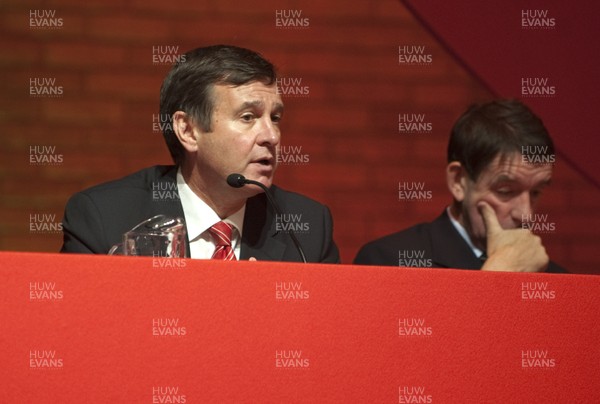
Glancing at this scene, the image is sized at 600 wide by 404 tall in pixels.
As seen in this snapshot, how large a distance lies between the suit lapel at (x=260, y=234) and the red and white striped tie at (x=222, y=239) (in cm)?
3

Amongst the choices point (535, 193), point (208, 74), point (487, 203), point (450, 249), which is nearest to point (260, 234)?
point (208, 74)

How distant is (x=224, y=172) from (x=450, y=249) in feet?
2.03

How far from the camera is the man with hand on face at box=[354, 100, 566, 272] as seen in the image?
2.28 meters

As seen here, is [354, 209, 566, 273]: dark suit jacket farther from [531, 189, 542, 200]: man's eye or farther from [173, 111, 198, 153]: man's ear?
[173, 111, 198, 153]: man's ear

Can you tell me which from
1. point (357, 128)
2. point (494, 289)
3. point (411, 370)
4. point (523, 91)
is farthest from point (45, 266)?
point (523, 91)

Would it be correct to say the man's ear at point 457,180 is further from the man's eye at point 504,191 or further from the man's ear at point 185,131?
the man's ear at point 185,131

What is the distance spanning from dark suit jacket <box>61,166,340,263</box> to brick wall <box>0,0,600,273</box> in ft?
1.93

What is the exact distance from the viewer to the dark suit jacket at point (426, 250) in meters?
2.28

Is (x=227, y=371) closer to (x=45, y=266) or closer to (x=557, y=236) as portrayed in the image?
(x=45, y=266)

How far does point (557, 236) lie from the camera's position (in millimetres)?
2926

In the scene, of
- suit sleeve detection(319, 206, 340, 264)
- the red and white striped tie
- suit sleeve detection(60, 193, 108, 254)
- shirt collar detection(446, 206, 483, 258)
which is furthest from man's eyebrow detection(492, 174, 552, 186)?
suit sleeve detection(60, 193, 108, 254)

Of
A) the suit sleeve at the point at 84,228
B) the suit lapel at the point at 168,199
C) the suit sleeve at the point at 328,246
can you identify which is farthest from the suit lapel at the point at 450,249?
the suit sleeve at the point at 84,228

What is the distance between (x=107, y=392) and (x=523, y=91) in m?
1.92

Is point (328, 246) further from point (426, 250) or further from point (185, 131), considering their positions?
point (185, 131)
